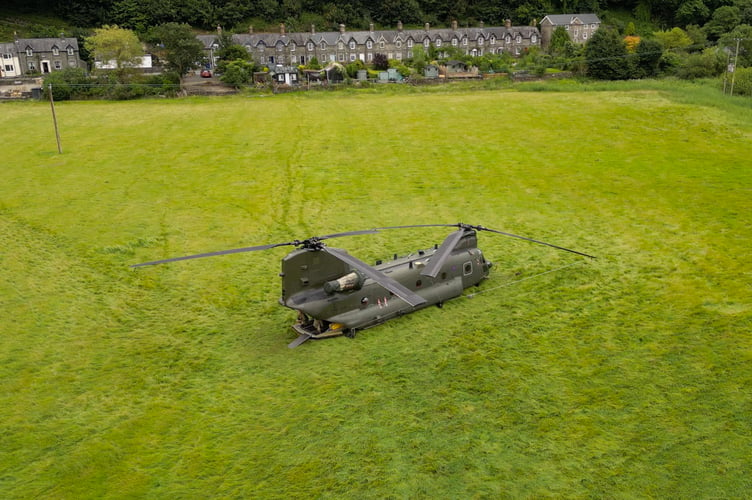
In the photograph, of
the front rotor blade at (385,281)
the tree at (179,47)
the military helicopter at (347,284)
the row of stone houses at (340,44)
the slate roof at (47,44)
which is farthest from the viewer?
the row of stone houses at (340,44)

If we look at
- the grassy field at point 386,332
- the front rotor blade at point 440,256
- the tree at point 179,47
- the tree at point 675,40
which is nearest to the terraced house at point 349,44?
the tree at point 179,47

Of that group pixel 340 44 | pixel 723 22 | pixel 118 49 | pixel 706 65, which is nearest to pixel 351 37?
pixel 340 44

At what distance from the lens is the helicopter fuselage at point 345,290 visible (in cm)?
1892

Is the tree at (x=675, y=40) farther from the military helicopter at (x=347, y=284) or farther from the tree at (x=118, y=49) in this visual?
the military helicopter at (x=347, y=284)

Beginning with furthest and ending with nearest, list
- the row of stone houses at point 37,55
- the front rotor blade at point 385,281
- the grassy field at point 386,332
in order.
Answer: the row of stone houses at point 37,55, the front rotor blade at point 385,281, the grassy field at point 386,332

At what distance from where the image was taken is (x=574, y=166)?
3847 cm

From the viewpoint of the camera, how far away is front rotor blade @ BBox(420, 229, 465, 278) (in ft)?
61.1

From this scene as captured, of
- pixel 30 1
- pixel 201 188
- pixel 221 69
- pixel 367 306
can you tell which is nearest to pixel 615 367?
pixel 367 306

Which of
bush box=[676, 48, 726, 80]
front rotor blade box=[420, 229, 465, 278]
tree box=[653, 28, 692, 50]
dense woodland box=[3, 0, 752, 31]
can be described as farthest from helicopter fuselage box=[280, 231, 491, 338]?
dense woodland box=[3, 0, 752, 31]

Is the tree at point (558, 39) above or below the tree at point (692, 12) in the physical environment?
below

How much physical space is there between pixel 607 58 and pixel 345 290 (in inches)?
2455

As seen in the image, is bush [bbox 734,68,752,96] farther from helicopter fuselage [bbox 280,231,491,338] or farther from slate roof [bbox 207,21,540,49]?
slate roof [bbox 207,21,540,49]

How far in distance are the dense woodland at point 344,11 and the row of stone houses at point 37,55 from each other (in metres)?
16.7

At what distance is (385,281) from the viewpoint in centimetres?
1697
